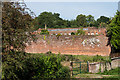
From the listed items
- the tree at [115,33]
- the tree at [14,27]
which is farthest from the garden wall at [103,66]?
the tree at [14,27]

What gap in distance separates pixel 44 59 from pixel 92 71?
530 cm

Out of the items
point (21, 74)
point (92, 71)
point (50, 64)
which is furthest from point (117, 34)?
point (21, 74)

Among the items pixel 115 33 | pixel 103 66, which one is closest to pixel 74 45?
pixel 115 33

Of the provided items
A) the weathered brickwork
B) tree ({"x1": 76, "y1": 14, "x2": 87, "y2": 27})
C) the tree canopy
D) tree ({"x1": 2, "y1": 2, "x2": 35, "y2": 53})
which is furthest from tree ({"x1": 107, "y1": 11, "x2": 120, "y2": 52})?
tree ({"x1": 76, "y1": 14, "x2": 87, "y2": 27})

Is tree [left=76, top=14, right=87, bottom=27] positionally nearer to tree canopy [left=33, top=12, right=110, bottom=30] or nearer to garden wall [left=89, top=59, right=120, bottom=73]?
tree canopy [left=33, top=12, right=110, bottom=30]

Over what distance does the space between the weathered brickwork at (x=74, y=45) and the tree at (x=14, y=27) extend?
16520mm

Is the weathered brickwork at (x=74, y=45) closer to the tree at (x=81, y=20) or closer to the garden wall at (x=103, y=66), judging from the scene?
the garden wall at (x=103, y=66)

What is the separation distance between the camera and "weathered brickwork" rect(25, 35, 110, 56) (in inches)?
940

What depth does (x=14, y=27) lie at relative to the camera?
747 cm

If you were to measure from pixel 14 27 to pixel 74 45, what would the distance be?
57.6ft

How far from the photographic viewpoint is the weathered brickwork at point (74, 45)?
2388 cm

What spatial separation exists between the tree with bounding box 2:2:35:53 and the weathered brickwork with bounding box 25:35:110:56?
1652 cm

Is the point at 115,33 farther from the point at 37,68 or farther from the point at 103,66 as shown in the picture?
the point at 37,68

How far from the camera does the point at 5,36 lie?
642cm
